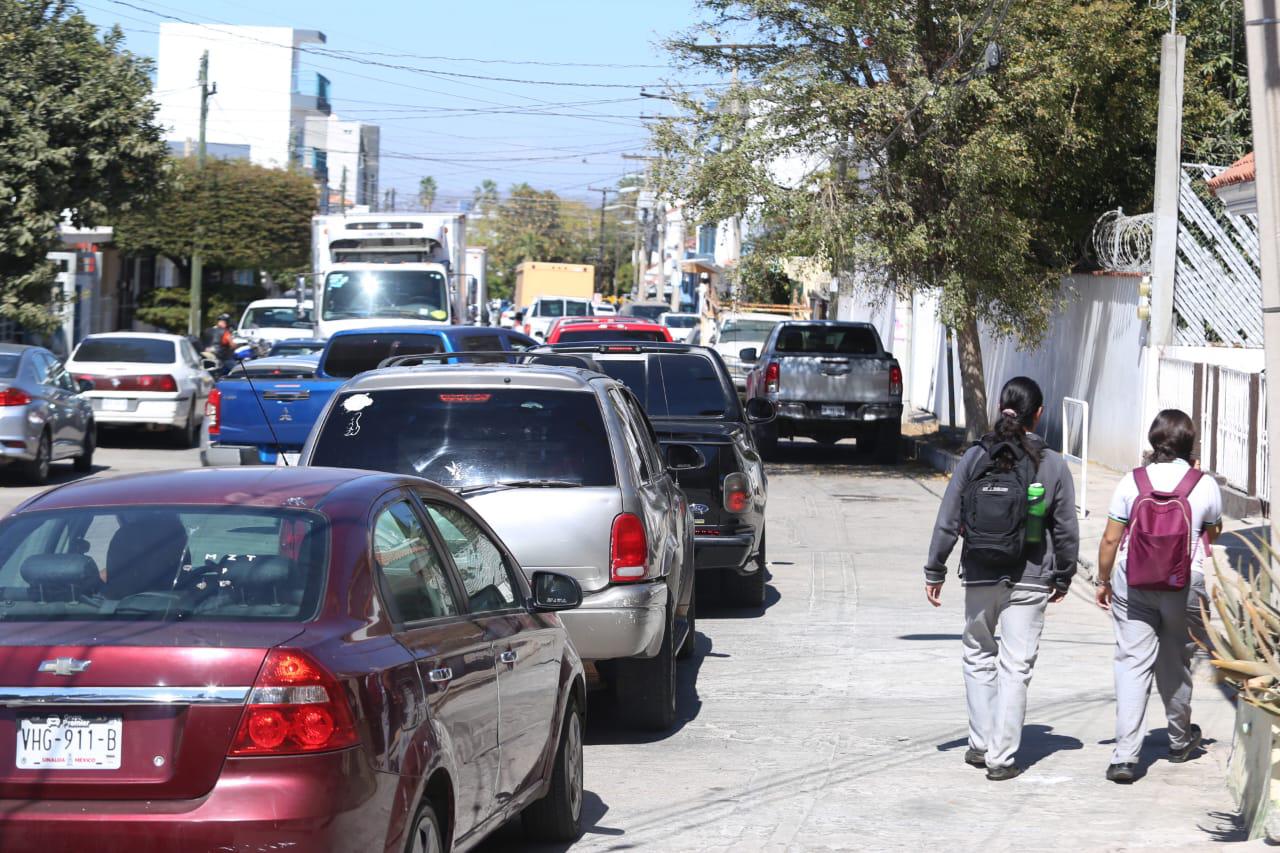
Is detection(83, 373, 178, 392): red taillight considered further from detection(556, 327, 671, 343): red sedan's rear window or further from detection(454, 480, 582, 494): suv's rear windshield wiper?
detection(454, 480, 582, 494): suv's rear windshield wiper

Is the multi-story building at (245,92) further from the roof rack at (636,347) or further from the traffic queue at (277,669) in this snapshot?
the traffic queue at (277,669)

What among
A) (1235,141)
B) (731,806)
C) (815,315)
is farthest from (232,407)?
(815,315)

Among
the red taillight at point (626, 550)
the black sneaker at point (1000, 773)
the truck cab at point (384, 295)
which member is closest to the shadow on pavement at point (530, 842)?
the red taillight at point (626, 550)

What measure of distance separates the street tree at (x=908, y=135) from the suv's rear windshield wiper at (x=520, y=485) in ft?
49.9

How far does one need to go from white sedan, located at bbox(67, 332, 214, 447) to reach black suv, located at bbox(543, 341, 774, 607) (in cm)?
1160

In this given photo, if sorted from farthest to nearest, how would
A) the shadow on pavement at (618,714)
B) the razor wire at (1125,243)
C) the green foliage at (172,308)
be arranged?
the green foliage at (172,308) → the razor wire at (1125,243) → the shadow on pavement at (618,714)

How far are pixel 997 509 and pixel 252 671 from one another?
4294 mm

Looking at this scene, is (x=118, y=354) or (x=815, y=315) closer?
(x=118, y=354)

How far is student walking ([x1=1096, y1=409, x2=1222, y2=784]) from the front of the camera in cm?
750

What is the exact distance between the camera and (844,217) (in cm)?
2256

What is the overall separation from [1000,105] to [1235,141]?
15.8 ft

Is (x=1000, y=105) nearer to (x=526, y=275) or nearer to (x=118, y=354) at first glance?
(x=118, y=354)

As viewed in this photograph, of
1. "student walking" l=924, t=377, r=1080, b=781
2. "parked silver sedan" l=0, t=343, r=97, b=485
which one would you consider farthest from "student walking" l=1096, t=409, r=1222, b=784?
"parked silver sedan" l=0, t=343, r=97, b=485

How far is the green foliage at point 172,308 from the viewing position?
48031 millimetres
